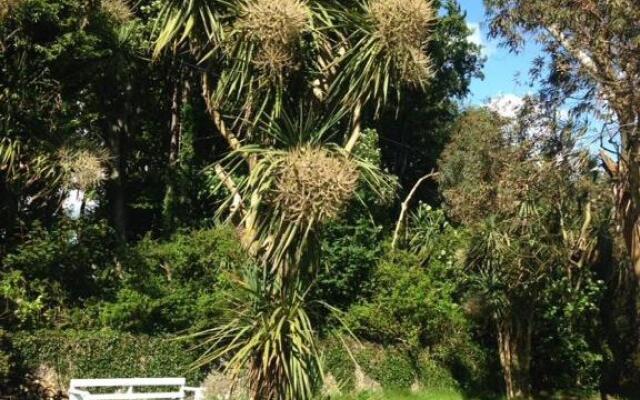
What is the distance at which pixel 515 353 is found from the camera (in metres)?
17.0

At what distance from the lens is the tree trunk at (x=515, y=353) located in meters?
16.9

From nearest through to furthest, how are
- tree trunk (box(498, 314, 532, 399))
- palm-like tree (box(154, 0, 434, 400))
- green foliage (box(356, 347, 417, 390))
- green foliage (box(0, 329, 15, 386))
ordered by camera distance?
palm-like tree (box(154, 0, 434, 400))
green foliage (box(0, 329, 15, 386))
green foliage (box(356, 347, 417, 390))
tree trunk (box(498, 314, 532, 399))

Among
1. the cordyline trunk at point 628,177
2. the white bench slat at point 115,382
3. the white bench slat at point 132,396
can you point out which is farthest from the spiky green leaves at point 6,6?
the cordyline trunk at point 628,177

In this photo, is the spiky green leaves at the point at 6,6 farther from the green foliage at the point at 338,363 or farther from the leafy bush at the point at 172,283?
the green foliage at the point at 338,363

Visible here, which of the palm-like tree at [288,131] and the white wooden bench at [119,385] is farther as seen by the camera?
the white wooden bench at [119,385]

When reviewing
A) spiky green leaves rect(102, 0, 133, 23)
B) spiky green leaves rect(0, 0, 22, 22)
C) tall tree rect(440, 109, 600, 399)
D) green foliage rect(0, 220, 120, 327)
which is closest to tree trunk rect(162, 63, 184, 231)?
green foliage rect(0, 220, 120, 327)

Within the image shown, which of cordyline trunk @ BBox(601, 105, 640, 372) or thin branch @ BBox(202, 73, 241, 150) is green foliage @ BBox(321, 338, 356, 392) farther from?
thin branch @ BBox(202, 73, 241, 150)

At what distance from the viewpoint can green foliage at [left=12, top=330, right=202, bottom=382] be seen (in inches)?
483

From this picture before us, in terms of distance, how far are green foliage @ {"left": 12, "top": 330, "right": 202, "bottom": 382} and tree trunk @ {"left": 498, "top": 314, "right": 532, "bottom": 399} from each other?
7342 millimetres

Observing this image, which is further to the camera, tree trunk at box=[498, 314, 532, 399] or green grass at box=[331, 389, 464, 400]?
tree trunk at box=[498, 314, 532, 399]

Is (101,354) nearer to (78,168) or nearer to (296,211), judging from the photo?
(78,168)

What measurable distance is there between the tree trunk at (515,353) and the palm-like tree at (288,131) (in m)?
11.8

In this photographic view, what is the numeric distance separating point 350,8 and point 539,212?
9.08m

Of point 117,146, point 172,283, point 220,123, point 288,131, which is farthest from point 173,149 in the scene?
point 288,131
